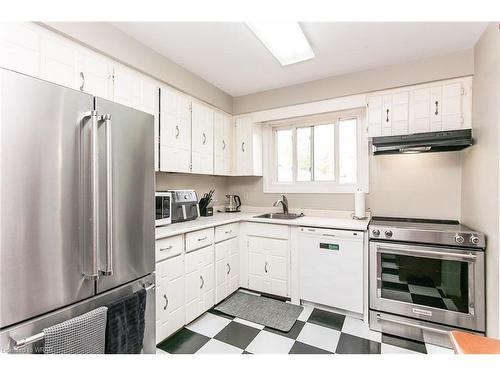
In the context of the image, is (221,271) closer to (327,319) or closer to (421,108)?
(327,319)

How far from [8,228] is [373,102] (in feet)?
9.32

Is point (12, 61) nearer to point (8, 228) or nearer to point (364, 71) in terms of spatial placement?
point (8, 228)

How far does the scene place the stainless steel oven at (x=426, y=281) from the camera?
1685 mm

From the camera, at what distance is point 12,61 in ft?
3.92

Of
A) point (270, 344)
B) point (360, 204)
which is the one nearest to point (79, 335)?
point (270, 344)

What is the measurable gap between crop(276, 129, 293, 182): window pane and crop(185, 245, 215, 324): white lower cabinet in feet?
4.79

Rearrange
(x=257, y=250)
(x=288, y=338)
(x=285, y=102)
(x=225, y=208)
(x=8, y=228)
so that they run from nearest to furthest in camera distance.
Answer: (x=8, y=228), (x=288, y=338), (x=257, y=250), (x=285, y=102), (x=225, y=208)

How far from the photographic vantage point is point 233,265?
2551mm

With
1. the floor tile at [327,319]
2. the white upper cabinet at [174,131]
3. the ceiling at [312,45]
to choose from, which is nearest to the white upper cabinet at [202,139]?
the white upper cabinet at [174,131]

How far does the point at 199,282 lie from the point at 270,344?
0.77m

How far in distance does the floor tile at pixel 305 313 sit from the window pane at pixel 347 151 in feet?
4.78

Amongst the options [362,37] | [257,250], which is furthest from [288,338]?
[362,37]

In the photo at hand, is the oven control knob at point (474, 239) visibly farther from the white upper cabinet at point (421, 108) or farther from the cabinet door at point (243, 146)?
the cabinet door at point (243, 146)

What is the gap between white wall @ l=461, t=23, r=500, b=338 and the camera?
4.87 feet
